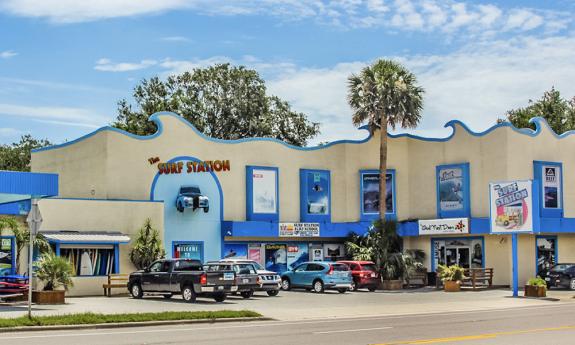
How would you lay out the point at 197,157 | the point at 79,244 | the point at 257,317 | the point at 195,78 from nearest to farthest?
the point at 257,317
the point at 79,244
the point at 197,157
the point at 195,78

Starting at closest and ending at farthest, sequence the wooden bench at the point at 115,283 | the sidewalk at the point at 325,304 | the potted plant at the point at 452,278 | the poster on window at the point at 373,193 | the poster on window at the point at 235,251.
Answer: the sidewalk at the point at 325,304, the wooden bench at the point at 115,283, the potted plant at the point at 452,278, the poster on window at the point at 235,251, the poster on window at the point at 373,193

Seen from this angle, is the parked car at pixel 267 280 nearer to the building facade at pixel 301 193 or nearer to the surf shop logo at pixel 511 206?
the building facade at pixel 301 193

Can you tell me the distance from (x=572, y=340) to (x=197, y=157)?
29482mm

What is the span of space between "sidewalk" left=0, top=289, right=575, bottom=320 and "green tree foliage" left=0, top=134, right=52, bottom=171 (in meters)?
45.4

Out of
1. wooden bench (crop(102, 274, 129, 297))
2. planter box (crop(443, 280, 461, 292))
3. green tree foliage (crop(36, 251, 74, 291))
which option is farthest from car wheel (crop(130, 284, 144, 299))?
planter box (crop(443, 280, 461, 292))

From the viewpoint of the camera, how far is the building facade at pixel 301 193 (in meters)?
42.1

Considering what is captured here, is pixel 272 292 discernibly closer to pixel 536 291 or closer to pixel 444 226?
pixel 536 291

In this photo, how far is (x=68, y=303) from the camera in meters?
31.8

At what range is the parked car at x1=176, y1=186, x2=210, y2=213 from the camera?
4350 cm

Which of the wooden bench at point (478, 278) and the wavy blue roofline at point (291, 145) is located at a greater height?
the wavy blue roofline at point (291, 145)

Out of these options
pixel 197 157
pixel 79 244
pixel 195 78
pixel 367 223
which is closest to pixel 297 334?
pixel 79 244

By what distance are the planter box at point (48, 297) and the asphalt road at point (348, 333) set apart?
10216mm

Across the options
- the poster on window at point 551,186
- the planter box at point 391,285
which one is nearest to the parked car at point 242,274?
the planter box at point 391,285

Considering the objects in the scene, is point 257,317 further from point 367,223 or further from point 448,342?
point 367,223
